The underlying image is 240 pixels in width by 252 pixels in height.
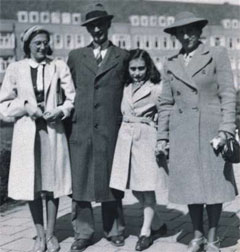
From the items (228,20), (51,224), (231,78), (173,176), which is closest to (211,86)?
(231,78)

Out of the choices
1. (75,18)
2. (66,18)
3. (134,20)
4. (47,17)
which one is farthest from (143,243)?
(134,20)

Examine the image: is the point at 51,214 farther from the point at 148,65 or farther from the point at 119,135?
the point at 148,65

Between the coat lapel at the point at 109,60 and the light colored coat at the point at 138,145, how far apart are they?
0.34 meters

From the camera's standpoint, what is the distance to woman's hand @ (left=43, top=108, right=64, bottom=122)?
525 cm

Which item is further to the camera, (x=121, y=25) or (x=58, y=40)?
(x=121, y=25)

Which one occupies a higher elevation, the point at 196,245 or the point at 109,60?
the point at 109,60

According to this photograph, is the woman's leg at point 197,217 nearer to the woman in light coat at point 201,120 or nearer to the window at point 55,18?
the woman in light coat at point 201,120

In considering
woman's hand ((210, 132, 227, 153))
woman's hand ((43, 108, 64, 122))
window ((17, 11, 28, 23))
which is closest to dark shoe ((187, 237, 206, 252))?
woman's hand ((210, 132, 227, 153))

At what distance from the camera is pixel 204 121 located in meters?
4.89

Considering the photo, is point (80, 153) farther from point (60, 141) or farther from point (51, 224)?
point (51, 224)

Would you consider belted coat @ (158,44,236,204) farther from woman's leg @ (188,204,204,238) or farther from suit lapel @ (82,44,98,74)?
suit lapel @ (82,44,98,74)

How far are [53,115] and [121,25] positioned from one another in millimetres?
51564

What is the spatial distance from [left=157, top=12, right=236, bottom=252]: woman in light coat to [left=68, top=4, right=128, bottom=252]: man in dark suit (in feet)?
2.59

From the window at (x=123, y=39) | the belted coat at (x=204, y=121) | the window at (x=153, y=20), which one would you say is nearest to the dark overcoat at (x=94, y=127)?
the belted coat at (x=204, y=121)
